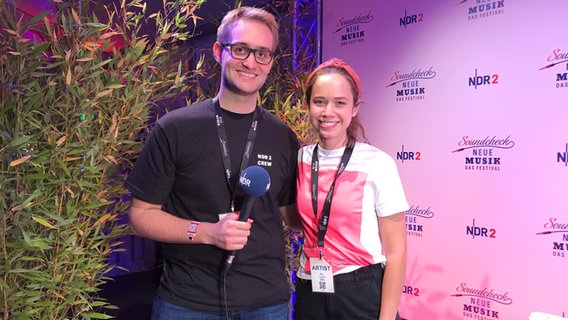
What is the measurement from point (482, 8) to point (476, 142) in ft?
3.35

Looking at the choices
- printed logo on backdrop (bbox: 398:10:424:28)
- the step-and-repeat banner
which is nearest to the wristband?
the step-and-repeat banner

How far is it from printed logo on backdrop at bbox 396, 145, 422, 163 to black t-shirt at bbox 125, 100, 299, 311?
96.9 inches

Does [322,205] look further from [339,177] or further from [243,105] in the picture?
[243,105]

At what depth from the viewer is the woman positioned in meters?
1.62

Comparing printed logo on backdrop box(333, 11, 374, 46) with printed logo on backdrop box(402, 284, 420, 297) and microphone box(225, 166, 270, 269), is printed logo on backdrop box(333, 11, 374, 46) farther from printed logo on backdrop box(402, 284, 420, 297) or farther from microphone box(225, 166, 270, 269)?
microphone box(225, 166, 270, 269)

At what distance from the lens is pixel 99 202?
1864mm

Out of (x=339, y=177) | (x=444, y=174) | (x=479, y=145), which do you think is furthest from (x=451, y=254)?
(x=339, y=177)

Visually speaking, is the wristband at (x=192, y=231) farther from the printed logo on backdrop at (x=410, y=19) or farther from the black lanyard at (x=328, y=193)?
the printed logo on backdrop at (x=410, y=19)

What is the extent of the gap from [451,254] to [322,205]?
7.74 ft

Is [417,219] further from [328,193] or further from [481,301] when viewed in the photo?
[328,193]

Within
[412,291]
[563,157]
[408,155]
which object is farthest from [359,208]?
[412,291]

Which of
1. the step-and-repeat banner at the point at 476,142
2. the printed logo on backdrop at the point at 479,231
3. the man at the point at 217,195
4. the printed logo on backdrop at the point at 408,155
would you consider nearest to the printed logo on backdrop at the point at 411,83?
the step-and-repeat banner at the point at 476,142

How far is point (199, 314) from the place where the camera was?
1592 millimetres

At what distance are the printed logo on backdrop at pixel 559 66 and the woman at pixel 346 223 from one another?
80.1 inches
